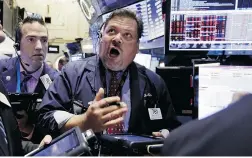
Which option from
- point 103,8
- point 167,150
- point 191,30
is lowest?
point 167,150

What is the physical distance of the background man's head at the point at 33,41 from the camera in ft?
10.1

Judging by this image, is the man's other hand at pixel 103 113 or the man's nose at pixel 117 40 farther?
the man's nose at pixel 117 40

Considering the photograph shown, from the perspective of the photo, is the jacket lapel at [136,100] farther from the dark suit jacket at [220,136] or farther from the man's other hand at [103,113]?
the dark suit jacket at [220,136]

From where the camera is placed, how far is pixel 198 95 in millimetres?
1854

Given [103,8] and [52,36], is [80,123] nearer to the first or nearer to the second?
[103,8]

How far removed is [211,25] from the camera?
192cm

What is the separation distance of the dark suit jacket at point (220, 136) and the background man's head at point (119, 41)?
1524 mm

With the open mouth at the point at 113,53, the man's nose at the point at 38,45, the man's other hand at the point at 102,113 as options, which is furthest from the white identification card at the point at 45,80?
the man's other hand at the point at 102,113

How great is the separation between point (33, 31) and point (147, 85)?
1.47 meters

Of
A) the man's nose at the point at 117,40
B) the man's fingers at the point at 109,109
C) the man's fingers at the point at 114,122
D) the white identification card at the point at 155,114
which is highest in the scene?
the man's nose at the point at 117,40

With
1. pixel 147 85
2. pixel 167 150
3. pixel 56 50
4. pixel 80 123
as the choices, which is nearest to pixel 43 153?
pixel 167 150

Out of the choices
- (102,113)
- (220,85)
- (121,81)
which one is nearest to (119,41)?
(121,81)

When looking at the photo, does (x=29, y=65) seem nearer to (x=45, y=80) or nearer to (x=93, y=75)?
(x=45, y=80)

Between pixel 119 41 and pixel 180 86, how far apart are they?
0.43m
